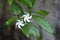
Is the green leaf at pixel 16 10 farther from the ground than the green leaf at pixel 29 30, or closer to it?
farther from the ground

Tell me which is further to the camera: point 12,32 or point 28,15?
point 12,32

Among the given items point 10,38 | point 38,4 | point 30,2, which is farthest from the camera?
point 10,38

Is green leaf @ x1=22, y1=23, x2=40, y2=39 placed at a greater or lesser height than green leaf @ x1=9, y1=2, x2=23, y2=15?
lesser

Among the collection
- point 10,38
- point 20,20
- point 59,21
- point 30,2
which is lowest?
point 10,38

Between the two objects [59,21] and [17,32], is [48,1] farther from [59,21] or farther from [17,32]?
[17,32]

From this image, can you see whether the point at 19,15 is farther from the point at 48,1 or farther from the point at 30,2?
the point at 48,1

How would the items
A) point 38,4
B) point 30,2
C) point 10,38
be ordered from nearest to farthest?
point 30,2 → point 38,4 → point 10,38

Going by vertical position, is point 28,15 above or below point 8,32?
above

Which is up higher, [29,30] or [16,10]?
[16,10]

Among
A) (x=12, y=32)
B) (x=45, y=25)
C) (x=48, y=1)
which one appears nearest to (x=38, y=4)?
(x=48, y=1)
